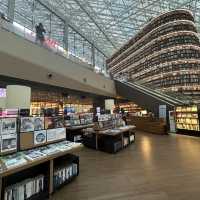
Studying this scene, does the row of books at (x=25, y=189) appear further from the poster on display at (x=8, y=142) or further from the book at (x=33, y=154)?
the poster on display at (x=8, y=142)

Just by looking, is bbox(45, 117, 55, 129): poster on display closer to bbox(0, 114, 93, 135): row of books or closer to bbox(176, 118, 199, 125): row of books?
bbox(0, 114, 93, 135): row of books

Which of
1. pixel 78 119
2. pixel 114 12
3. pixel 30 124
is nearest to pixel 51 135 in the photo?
pixel 30 124

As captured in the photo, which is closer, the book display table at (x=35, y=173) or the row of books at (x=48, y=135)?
the book display table at (x=35, y=173)

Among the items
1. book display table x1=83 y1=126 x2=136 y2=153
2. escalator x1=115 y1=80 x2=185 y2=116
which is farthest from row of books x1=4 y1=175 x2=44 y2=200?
escalator x1=115 y1=80 x2=185 y2=116

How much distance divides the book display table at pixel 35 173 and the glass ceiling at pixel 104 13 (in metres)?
13.8

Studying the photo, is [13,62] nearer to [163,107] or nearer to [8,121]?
[8,121]

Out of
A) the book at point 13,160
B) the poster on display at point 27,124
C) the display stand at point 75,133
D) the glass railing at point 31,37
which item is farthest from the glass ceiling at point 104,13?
the book at point 13,160

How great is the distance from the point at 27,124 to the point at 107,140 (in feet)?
11.1

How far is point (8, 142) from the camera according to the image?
2455 mm

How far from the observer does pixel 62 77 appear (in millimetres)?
8836

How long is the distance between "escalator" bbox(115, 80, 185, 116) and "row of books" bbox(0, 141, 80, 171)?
27.4 feet

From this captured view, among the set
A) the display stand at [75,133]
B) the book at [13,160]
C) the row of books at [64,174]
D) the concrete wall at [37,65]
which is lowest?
the row of books at [64,174]

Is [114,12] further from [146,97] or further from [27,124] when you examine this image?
[27,124]

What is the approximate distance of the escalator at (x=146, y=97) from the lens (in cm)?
1074
